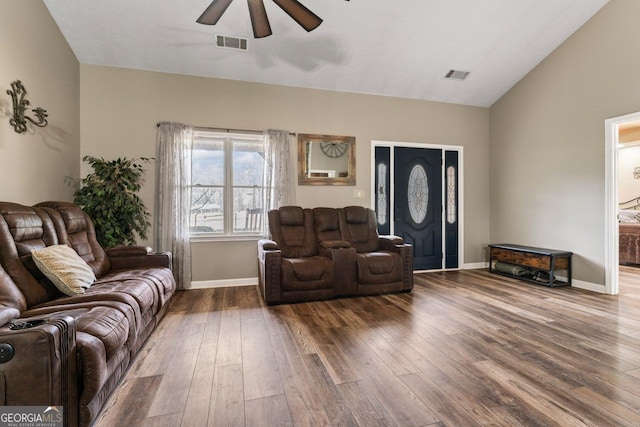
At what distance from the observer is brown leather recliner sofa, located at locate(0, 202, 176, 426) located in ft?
3.94

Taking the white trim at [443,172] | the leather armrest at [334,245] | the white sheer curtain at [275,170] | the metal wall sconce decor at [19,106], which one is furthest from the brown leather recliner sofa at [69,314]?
the white trim at [443,172]

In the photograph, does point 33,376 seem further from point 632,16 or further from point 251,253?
point 632,16

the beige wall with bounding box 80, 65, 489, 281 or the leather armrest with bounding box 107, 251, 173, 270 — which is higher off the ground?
the beige wall with bounding box 80, 65, 489, 281

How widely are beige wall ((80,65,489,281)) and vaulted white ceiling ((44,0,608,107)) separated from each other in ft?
0.62

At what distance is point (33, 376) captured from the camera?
1198mm

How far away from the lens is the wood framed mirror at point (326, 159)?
4.51 metres

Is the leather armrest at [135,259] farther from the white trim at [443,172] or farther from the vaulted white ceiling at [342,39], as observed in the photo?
the white trim at [443,172]

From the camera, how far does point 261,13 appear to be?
2.43 meters

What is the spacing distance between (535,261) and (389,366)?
343 cm

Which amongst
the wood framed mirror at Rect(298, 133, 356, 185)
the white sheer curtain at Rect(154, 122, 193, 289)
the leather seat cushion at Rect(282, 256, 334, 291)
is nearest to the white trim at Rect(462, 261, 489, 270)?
the wood framed mirror at Rect(298, 133, 356, 185)

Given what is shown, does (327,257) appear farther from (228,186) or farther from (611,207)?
(611,207)

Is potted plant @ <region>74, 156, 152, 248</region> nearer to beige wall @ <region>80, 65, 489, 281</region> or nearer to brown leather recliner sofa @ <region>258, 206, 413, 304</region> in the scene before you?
beige wall @ <region>80, 65, 489, 281</region>

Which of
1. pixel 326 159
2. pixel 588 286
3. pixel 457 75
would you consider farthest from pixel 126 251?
pixel 588 286

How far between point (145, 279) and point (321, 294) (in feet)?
6.01
